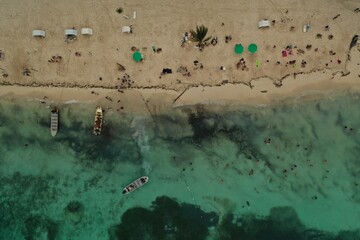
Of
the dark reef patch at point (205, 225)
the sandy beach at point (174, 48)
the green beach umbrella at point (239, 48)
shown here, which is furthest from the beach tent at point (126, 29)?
the dark reef patch at point (205, 225)

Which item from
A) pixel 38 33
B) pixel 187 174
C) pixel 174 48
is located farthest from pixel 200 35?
pixel 38 33

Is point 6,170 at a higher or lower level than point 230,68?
lower

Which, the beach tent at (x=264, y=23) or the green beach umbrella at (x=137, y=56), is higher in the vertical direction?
the beach tent at (x=264, y=23)

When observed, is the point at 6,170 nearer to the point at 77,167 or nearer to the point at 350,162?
the point at 77,167

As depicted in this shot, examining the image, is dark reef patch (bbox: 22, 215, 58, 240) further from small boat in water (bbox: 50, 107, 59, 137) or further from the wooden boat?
the wooden boat

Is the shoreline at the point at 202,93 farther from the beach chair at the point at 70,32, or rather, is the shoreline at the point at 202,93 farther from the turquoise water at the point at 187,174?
the beach chair at the point at 70,32

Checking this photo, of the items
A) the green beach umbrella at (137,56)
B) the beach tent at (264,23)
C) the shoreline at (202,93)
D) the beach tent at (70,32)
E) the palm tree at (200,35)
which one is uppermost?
the beach tent at (264,23)

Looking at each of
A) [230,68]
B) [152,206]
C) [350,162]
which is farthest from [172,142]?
[350,162]
